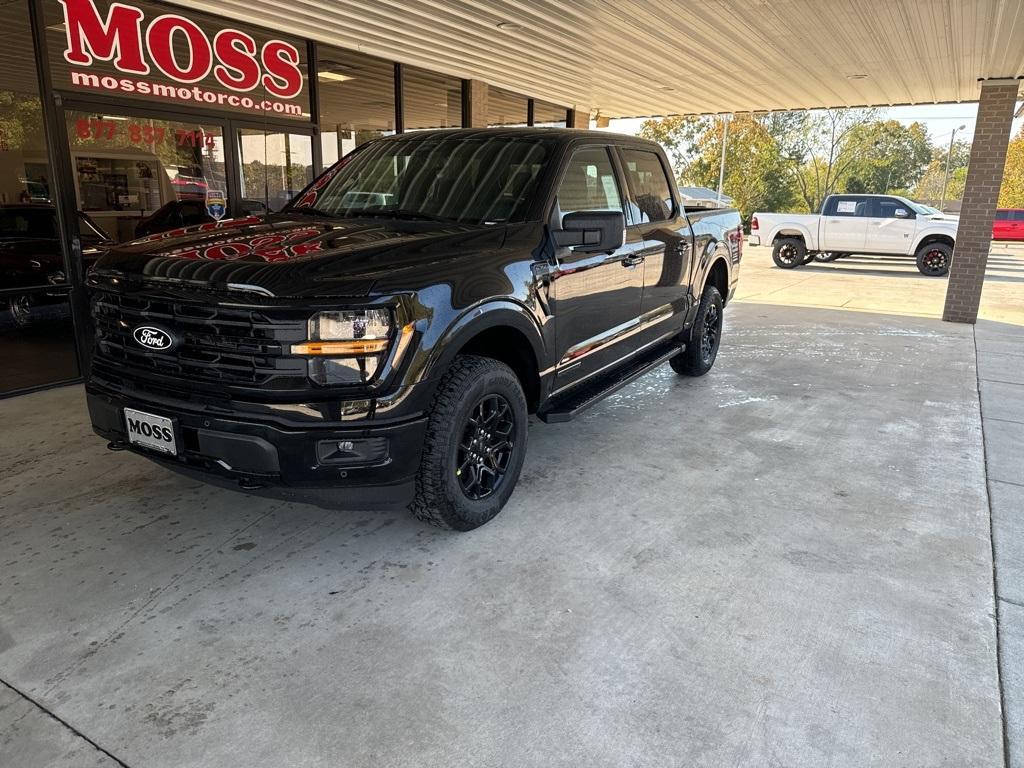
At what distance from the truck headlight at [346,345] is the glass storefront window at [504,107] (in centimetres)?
901

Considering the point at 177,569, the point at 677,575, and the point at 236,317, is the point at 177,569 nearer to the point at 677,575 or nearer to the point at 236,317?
the point at 236,317

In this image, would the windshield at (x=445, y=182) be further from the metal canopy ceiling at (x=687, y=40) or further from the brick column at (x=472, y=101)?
the brick column at (x=472, y=101)

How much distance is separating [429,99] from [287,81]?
9.47 ft

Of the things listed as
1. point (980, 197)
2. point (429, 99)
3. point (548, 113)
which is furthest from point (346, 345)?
point (548, 113)

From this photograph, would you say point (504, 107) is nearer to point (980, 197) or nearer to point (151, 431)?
point (980, 197)

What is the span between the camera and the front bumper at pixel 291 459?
269 centimetres

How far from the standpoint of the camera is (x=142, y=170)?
6.51m

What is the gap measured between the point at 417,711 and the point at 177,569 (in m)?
1.42

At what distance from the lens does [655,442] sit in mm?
4723

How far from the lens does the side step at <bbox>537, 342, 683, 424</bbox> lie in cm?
388

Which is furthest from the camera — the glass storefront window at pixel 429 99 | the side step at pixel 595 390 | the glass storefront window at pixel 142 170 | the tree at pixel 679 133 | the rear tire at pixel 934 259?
the tree at pixel 679 133

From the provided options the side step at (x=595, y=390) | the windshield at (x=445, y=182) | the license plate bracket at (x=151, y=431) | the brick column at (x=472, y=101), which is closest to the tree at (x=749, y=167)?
the brick column at (x=472, y=101)

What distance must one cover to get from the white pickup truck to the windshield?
15.2m

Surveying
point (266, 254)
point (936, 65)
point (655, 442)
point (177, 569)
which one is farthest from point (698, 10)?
point (177, 569)
